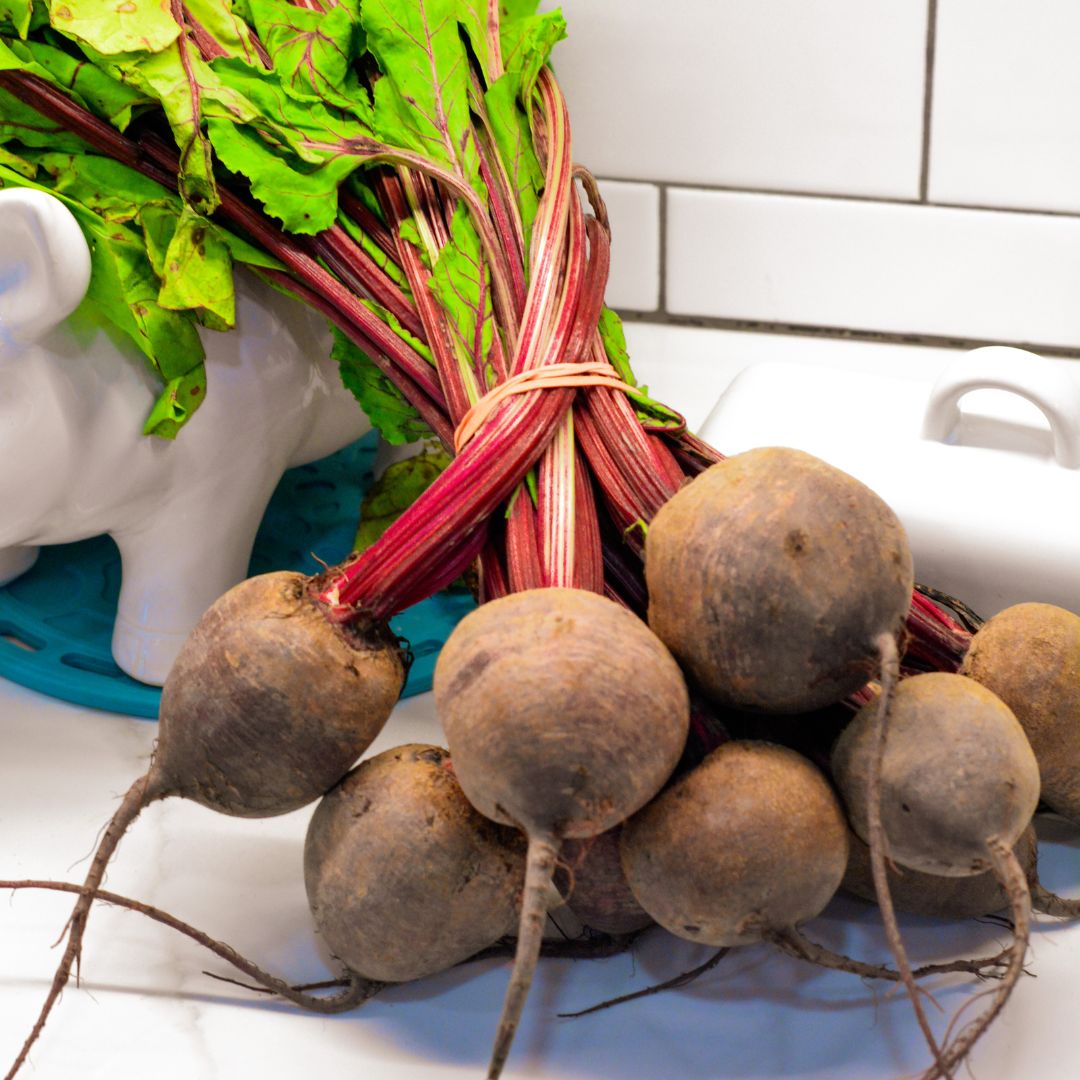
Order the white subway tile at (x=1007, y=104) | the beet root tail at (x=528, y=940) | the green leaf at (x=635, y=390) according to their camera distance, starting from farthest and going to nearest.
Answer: the white subway tile at (x=1007, y=104) → the green leaf at (x=635, y=390) → the beet root tail at (x=528, y=940)

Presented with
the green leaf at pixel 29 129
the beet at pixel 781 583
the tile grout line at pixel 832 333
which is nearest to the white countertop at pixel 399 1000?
the beet at pixel 781 583

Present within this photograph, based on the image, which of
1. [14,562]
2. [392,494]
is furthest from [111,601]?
[392,494]

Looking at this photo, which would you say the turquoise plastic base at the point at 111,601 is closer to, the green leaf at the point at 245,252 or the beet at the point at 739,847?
the green leaf at the point at 245,252

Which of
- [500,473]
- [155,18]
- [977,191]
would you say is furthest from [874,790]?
[977,191]

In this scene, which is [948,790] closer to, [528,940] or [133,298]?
[528,940]

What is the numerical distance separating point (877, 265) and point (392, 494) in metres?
0.43

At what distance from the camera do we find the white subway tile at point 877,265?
→ 104 centimetres

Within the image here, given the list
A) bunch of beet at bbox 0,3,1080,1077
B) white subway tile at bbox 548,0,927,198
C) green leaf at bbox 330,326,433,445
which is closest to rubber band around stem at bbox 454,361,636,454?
bunch of beet at bbox 0,3,1080,1077

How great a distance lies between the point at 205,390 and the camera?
2.48ft

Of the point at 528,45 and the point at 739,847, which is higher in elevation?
the point at 528,45

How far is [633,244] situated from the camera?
109 cm

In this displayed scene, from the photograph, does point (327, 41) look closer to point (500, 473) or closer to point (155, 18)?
point (155, 18)

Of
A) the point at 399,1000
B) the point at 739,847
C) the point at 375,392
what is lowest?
the point at 399,1000

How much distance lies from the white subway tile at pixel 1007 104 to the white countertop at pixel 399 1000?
1.66 feet
